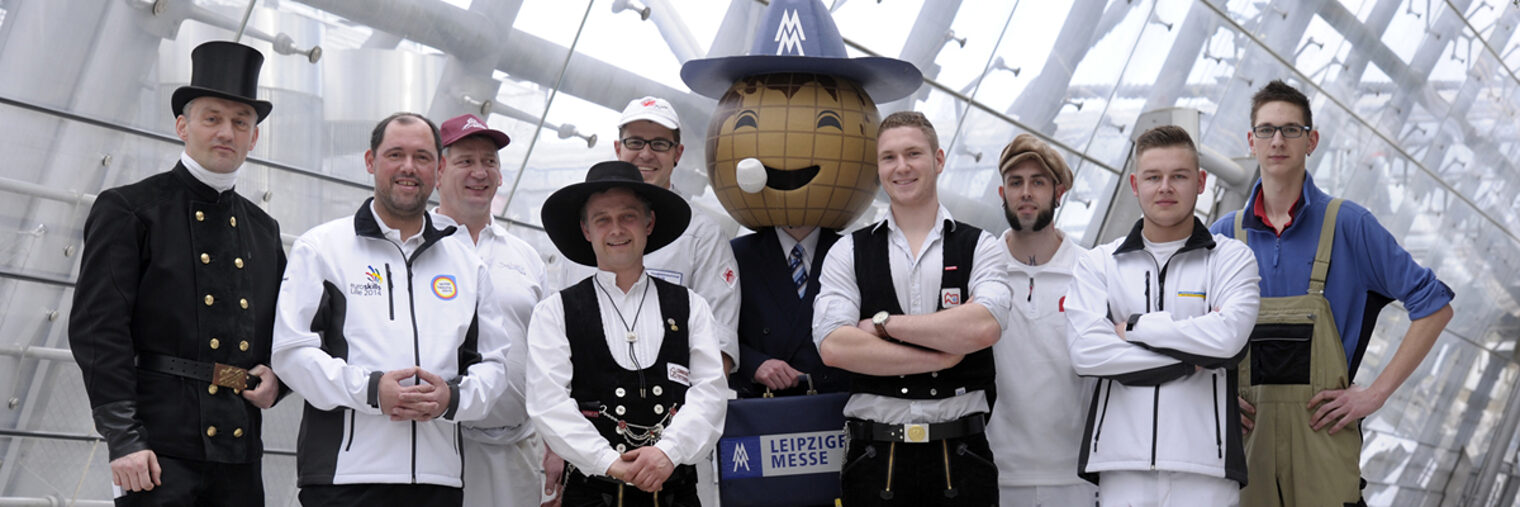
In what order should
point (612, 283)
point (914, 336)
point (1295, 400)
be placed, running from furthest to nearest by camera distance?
point (1295, 400) < point (612, 283) < point (914, 336)

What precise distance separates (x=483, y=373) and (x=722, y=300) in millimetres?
676

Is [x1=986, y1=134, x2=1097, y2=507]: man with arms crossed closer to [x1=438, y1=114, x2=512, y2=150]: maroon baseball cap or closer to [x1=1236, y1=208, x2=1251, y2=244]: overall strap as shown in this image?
[x1=1236, y1=208, x2=1251, y2=244]: overall strap

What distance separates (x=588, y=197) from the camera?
10.0ft

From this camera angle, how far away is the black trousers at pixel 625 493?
2809 millimetres

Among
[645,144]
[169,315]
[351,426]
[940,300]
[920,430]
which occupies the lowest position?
[351,426]

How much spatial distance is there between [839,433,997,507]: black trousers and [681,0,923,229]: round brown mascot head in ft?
2.25

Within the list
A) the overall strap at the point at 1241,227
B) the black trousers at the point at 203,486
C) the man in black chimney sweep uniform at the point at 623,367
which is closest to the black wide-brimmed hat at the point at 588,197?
the man in black chimney sweep uniform at the point at 623,367

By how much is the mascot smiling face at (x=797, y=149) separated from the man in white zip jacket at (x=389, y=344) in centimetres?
73

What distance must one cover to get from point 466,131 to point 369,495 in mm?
1105

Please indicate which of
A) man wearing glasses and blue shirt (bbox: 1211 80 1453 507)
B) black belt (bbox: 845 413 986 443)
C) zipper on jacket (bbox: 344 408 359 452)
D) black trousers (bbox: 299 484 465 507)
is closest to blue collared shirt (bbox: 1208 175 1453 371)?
man wearing glasses and blue shirt (bbox: 1211 80 1453 507)

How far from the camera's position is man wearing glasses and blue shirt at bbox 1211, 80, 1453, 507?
3264 millimetres

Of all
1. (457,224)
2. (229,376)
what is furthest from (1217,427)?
(229,376)

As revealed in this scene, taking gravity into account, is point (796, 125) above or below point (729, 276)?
above

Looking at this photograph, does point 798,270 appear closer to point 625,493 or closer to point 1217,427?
point 625,493
